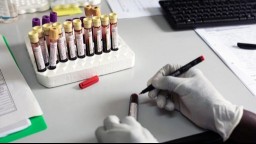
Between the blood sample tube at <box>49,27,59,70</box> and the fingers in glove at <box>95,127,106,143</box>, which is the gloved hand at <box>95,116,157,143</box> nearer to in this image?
the fingers in glove at <box>95,127,106,143</box>

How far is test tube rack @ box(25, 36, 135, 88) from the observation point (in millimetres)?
688

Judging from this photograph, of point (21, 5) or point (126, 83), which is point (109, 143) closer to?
point (126, 83)

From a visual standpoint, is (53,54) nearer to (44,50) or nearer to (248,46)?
(44,50)

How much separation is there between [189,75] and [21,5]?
624mm

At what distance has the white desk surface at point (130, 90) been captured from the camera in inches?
23.6

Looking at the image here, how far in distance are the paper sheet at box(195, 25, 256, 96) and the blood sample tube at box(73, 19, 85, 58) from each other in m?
0.37

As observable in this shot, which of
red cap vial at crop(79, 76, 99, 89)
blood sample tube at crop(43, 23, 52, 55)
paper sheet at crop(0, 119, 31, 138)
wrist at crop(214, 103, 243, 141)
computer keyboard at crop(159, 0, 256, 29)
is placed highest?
blood sample tube at crop(43, 23, 52, 55)

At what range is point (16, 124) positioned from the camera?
1.92ft

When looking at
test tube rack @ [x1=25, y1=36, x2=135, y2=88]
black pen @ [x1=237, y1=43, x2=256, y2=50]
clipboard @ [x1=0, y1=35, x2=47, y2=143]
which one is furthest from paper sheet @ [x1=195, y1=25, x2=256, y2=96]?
clipboard @ [x1=0, y1=35, x2=47, y2=143]

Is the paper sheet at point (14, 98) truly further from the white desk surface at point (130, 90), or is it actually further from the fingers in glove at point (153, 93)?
the fingers in glove at point (153, 93)

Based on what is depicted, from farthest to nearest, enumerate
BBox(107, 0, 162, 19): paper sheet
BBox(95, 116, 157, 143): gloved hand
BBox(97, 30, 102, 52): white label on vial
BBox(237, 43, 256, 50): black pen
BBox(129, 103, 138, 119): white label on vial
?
BBox(107, 0, 162, 19): paper sheet → BBox(237, 43, 256, 50): black pen → BBox(97, 30, 102, 52): white label on vial → BBox(129, 103, 138, 119): white label on vial → BBox(95, 116, 157, 143): gloved hand

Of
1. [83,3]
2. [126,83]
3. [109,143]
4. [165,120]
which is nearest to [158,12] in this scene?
[83,3]

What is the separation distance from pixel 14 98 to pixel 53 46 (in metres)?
0.14

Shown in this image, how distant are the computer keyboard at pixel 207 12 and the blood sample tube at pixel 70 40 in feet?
1.15
